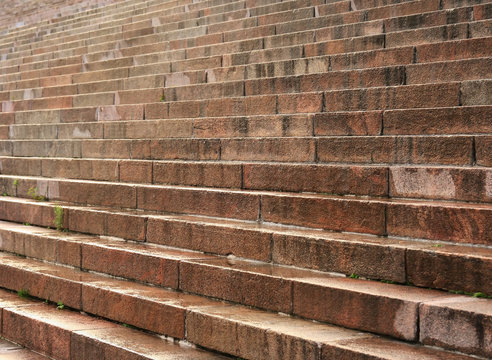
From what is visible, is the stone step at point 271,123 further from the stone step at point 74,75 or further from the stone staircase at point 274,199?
the stone step at point 74,75

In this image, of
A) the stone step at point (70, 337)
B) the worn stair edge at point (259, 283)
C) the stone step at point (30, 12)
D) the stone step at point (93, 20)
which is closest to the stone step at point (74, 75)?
the stone step at point (93, 20)

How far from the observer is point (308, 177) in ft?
15.8

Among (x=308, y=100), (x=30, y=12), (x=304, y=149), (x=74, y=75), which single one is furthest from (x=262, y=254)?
(x=30, y=12)

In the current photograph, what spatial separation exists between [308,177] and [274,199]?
31cm

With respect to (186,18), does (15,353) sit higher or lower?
lower

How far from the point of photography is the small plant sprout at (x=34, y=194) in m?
6.95

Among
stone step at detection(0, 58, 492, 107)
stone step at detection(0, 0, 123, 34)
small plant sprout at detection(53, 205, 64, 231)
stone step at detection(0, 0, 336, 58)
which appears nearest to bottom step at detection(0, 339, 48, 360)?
small plant sprout at detection(53, 205, 64, 231)

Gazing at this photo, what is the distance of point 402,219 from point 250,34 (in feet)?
17.0

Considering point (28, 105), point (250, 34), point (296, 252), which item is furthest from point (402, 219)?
point (28, 105)

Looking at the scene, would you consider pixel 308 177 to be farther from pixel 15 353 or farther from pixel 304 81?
pixel 15 353

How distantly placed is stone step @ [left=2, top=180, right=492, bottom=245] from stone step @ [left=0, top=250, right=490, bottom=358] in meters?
0.50

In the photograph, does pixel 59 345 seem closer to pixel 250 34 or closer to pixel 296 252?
pixel 296 252

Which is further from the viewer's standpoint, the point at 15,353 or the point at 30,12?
the point at 30,12

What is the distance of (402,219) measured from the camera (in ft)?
13.0
